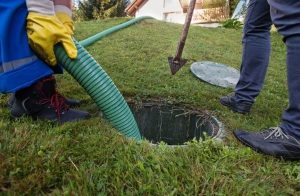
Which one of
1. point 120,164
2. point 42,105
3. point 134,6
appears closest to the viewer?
point 120,164

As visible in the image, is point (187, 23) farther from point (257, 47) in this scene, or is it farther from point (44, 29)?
point (44, 29)

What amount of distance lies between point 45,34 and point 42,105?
425 mm

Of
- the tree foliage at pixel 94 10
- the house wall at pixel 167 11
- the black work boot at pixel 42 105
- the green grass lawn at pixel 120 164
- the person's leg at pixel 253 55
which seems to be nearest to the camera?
the green grass lawn at pixel 120 164

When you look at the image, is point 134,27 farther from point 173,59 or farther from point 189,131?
point 189,131

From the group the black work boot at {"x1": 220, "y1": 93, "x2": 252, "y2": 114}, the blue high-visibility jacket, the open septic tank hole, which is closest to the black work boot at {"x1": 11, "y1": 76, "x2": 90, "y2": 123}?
the blue high-visibility jacket

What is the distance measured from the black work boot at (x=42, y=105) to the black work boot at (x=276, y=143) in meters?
0.92

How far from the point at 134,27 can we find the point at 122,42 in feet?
5.35

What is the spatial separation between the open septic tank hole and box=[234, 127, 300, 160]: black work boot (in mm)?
691

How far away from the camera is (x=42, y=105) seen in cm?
187

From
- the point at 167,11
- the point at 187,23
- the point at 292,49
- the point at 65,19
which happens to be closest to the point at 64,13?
the point at 65,19

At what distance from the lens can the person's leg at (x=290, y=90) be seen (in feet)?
5.15

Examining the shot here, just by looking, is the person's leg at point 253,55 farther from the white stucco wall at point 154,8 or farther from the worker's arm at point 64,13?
the white stucco wall at point 154,8

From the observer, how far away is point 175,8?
926 inches

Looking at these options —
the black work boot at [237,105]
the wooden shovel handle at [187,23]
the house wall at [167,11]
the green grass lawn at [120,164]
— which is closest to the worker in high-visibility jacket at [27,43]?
the green grass lawn at [120,164]
